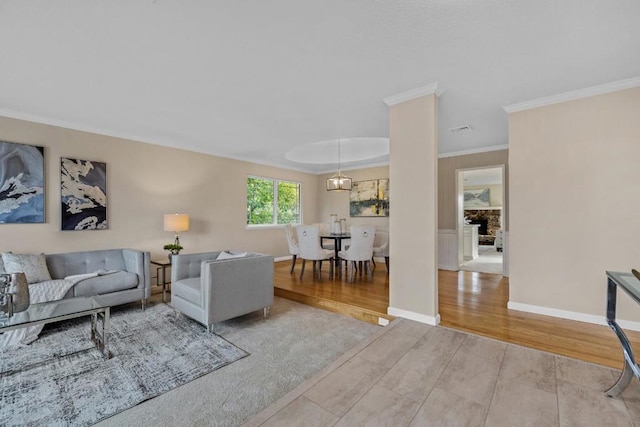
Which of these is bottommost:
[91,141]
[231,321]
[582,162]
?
[231,321]

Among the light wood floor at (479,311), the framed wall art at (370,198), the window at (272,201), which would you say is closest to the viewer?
the light wood floor at (479,311)

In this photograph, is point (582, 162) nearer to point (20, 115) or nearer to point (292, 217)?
point (292, 217)

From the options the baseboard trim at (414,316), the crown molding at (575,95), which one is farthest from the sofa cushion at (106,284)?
the crown molding at (575,95)

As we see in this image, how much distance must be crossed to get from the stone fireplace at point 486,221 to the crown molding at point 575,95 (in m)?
7.88

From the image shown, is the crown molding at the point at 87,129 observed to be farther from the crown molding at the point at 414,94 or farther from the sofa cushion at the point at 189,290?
the crown molding at the point at 414,94

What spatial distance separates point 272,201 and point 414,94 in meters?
4.42

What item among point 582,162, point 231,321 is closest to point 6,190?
point 231,321

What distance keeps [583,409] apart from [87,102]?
500cm

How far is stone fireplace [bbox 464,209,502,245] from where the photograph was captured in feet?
33.0

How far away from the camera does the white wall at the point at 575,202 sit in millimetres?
2715

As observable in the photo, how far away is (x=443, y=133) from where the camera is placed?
436cm

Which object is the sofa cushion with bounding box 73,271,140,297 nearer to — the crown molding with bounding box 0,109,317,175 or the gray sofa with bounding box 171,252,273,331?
the gray sofa with bounding box 171,252,273,331

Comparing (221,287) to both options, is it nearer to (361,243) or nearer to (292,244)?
(361,243)

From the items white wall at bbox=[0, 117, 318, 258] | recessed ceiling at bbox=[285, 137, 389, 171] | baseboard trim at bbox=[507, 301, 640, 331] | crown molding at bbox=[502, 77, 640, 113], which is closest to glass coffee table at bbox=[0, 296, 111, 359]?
white wall at bbox=[0, 117, 318, 258]
